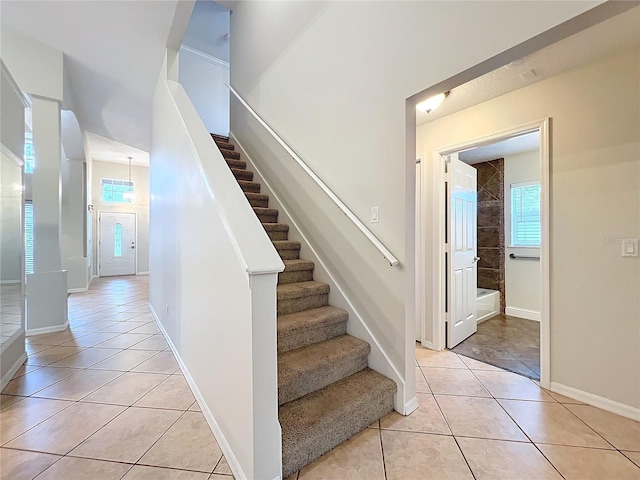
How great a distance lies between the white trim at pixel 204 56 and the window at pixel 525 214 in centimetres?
583

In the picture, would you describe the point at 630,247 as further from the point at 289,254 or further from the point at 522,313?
the point at 522,313

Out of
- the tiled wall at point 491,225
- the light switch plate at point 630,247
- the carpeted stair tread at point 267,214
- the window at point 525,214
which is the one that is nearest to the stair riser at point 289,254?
the carpeted stair tread at point 267,214

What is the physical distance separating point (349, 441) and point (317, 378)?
38 centimetres

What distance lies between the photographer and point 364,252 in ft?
7.30

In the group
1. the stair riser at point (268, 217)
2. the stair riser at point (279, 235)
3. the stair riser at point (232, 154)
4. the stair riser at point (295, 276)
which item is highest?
the stair riser at point (232, 154)

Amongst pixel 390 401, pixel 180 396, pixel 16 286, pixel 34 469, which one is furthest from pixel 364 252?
pixel 16 286

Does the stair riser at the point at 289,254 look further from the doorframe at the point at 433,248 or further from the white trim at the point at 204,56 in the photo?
the white trim at the point at 204,56

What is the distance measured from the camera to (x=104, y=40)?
133 inches

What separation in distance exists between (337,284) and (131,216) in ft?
27.2

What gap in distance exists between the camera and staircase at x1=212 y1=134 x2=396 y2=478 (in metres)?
1.54

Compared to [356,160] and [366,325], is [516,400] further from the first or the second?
[356,160]

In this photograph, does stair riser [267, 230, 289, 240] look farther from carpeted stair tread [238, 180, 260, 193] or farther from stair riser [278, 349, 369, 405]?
stair riser [278, 349, 369, 405]

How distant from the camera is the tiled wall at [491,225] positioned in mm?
4652

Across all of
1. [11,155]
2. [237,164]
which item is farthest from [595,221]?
[11,155]
